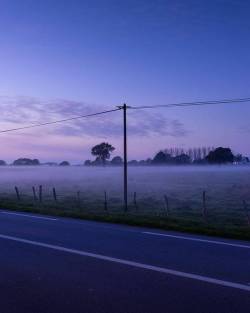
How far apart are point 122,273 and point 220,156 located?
7093 inches

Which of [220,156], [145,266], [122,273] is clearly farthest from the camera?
[220,156]

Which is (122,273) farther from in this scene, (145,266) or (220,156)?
(220,156)

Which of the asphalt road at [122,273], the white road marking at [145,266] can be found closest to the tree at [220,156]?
the asphalt road at [122,273]

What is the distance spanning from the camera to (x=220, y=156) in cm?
18362

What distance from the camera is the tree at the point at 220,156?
183 m

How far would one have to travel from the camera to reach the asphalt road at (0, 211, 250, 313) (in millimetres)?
6062

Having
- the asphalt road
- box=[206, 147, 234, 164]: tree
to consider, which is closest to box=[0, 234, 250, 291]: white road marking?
the asphalt road

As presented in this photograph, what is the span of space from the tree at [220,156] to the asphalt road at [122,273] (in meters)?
174

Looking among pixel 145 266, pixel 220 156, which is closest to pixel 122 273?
pixel 145 266

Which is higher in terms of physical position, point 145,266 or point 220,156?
point 220,156

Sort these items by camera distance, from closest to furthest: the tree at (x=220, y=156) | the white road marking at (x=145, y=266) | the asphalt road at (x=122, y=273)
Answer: the asphalt road at (x=122, y=273), the white road marking at (x=145, y=266), the tree at (x=220, y=156)

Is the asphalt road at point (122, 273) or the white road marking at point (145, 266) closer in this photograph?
the asphalt road at point (122, 273)

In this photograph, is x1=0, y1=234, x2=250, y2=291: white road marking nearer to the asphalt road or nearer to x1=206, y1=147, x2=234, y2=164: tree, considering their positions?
the asphalt road

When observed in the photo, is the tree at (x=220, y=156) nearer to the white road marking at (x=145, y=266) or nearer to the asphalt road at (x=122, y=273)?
the asphalt road at (x=122, y=273)
